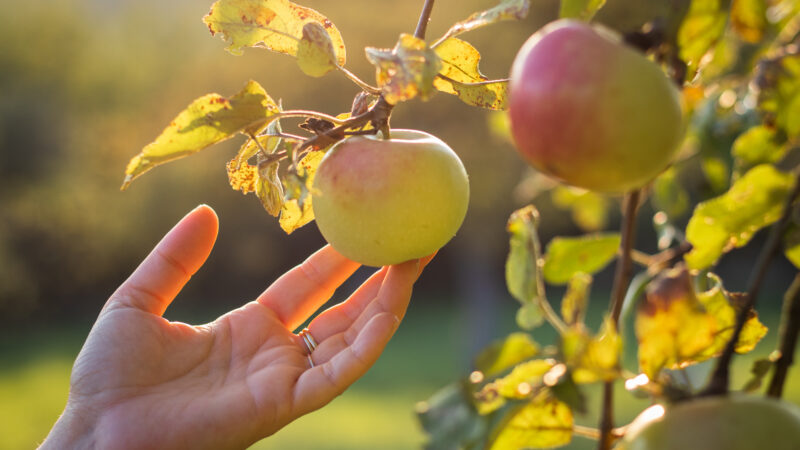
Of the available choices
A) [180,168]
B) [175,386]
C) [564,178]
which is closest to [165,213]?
[180,168]

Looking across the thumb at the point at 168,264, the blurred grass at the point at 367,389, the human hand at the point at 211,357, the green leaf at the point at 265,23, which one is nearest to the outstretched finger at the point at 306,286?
the human hand at the point at 211,357

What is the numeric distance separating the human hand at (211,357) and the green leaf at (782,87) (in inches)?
16.6

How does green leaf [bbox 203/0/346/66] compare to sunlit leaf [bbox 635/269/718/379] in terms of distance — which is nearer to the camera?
sunlit leaf [bbox 635/269/718/379]

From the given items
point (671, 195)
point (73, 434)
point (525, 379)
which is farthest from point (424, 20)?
point (73, 434)

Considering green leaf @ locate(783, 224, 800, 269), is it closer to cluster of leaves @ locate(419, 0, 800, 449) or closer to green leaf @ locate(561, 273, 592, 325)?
cluster of leaves @ locate(419, 0, 800, 449)

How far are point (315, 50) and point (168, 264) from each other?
0.53 meters

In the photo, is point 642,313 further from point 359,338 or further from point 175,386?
point 175,386

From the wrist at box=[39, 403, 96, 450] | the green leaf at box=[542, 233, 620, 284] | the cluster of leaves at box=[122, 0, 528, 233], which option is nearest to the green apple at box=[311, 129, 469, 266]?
the cluster of leaves at box=[122, 0, 528, 233]

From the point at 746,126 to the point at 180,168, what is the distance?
8111 millimetres

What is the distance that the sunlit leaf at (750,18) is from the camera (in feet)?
1.49

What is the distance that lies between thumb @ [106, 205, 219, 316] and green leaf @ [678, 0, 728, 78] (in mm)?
719

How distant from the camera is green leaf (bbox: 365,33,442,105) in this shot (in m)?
0.46

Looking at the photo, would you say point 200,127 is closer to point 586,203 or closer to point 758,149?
point 758,149

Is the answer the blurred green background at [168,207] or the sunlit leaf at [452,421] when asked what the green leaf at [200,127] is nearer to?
the sunlit leaf at [452,421]
